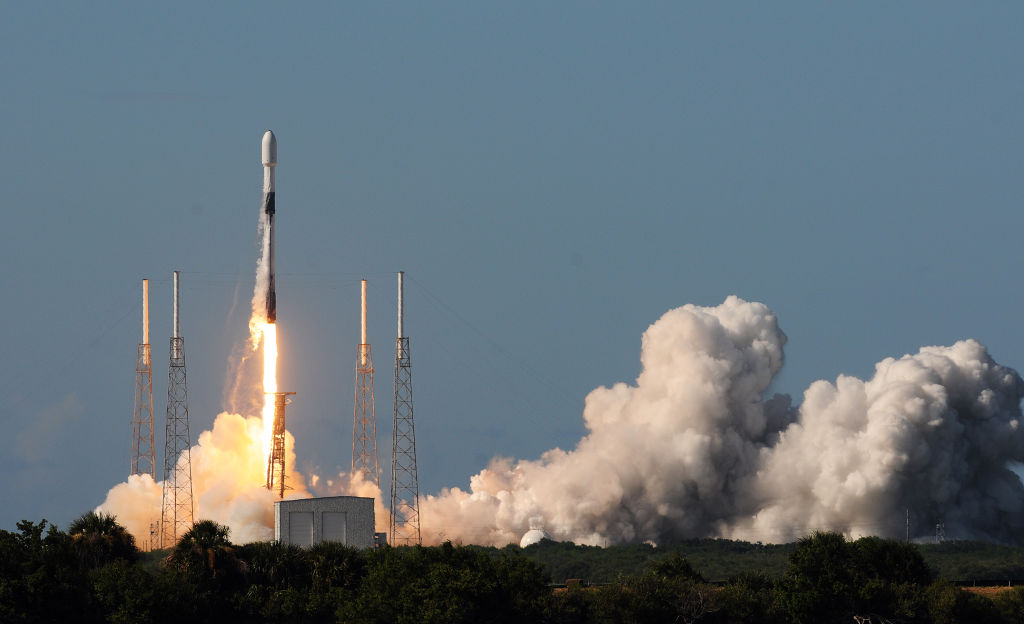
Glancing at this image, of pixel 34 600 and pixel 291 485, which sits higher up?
pixel 291 485

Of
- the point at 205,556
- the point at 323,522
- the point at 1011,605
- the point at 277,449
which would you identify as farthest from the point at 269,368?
the point at 1011,605

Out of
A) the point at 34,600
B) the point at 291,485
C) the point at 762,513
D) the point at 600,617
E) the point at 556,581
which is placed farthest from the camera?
the point at 762,513

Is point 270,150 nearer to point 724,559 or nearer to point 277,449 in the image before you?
point 277,449

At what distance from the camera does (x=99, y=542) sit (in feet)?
240

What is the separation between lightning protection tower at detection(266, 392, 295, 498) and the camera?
96.8 m

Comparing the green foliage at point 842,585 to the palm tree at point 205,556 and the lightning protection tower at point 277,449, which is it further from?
the lightning protection tower at point 277,449

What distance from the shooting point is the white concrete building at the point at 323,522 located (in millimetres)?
83375

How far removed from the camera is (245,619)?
69875 millimetres

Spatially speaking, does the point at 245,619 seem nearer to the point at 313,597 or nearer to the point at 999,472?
the point at 313,597

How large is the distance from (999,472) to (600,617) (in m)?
42.8

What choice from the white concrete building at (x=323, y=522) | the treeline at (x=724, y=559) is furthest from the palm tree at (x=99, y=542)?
the treeline at (x=724, y=559)

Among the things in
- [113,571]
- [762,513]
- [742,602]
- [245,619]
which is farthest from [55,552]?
[762,513]

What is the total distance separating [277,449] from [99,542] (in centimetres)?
2477

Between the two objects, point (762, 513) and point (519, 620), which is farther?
point (762, 513)
